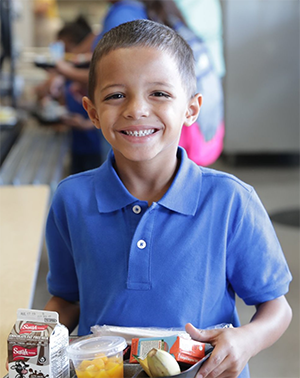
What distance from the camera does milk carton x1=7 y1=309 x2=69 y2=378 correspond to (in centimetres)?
67

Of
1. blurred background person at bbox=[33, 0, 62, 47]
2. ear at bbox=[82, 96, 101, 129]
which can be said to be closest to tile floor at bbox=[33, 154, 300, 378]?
ear at bbox=[82, 96, 101, 129]

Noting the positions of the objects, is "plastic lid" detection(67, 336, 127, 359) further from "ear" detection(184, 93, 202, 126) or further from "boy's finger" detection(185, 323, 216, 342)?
"ear" detection(184, 93, 202, 126)

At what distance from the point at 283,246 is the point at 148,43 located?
255cm

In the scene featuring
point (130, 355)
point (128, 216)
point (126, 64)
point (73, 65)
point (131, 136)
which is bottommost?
point (130, 355)

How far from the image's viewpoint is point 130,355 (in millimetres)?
763

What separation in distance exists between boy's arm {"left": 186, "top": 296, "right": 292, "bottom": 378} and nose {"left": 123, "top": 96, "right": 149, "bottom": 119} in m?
0.33

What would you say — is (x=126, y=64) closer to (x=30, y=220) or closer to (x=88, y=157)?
(x=30, y=220)

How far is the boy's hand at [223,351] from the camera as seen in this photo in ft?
2.41

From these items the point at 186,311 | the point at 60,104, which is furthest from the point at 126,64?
the point at 60,104

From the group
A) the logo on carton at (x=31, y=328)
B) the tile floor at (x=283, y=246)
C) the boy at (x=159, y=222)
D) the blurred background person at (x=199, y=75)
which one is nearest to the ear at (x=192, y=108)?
the boy at (x=159, y=222)

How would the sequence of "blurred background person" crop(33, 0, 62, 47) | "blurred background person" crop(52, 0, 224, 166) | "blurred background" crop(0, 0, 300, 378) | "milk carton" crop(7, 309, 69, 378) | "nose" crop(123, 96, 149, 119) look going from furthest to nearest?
1. "blurred background person" crop(33, 0, 62, 47)
2. "blurred background" crop(0, 0, 300, 378)
3. "blurred background person" crop(52, 0, 224, 166)
4. "nose" crop(123, 96, 149, 119)
5. "milk carton" crop(7, 309, 69, 378)

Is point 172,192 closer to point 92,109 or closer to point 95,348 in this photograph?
point 92,109

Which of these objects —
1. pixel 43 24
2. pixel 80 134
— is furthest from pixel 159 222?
pixel 43 24

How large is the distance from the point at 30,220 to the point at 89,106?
68 cm
